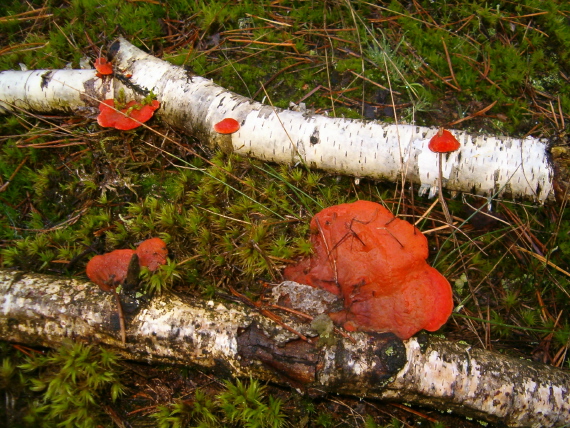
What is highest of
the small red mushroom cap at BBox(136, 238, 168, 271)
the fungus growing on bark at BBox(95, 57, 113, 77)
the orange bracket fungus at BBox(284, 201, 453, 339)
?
the fungus growing on bark at BBox(95, 57, 113, 77)

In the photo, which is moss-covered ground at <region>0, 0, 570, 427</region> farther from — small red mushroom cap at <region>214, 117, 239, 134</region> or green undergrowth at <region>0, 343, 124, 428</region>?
small red mushroom cap at <region>214, 117, 239, 134</region>

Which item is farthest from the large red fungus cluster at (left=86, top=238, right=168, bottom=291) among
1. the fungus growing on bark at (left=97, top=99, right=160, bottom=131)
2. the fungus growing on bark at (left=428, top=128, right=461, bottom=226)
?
the fungus growing on bark at (left=428, top=128, right=461, bottom=226)

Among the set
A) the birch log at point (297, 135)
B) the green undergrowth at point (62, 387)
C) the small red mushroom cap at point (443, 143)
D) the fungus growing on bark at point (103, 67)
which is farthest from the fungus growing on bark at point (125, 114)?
the small red mushroom cap at point (443, 143)

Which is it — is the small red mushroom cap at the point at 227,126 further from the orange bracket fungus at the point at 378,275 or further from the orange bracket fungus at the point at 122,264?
the orange bracket fungus at the point at 378,275

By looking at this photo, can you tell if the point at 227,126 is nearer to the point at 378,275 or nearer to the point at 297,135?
the point at 297,135

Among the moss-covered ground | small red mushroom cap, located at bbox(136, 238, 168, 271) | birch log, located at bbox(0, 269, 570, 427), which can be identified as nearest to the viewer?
birch log, located at bbox(0, 269, 570, 427)

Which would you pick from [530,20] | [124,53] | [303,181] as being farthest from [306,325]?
[530,20]
